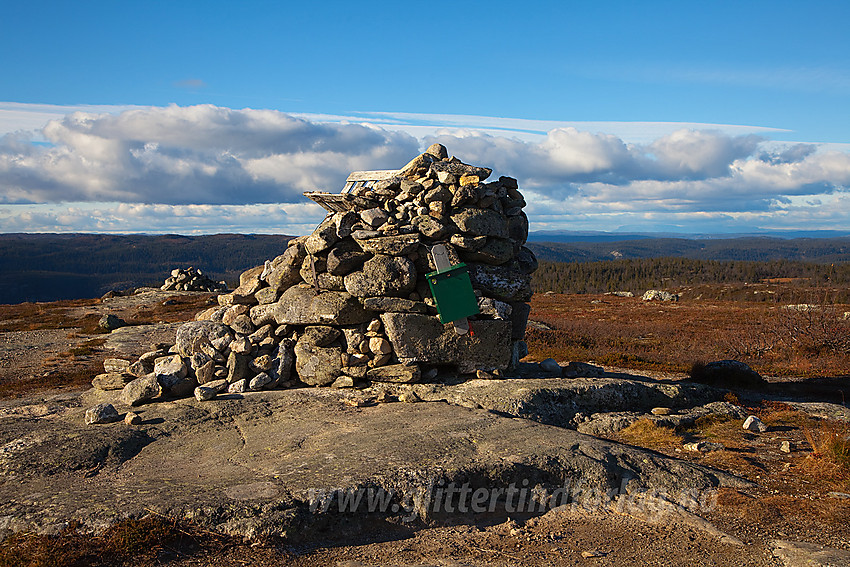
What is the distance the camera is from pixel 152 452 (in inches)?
366

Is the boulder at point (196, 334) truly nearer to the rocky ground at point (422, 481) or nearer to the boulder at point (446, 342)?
the rocky ground at point (422, 481)

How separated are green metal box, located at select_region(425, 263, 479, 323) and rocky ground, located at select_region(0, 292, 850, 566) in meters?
1.69

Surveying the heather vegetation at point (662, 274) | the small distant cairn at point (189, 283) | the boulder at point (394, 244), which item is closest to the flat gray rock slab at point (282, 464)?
the boulder at point (394, 244)

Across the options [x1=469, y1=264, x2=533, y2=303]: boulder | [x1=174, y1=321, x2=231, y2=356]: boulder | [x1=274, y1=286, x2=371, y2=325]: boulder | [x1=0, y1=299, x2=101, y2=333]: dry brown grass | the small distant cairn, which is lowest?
[x1=0, y1=299, x2=101, y2=333]: dry brown grass

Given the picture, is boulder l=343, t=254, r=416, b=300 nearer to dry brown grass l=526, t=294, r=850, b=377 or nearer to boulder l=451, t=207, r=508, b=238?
boulder l=451, t=207, r=508, b=238

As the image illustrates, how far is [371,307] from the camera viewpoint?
12.7m

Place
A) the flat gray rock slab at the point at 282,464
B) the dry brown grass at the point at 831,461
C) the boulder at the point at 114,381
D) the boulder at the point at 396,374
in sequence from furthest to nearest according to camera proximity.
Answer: the boulder at the point at 114,381
the boulder at the point at 396,374
the dry brown grass at the point at 831,461
the flat gray rock slab at the point at 282,464

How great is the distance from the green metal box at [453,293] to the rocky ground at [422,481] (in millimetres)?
1685

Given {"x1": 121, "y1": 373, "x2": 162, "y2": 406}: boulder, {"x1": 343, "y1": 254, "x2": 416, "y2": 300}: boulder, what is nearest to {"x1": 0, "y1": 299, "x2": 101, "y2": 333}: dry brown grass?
{"x1": 121, "y1": 373, "x2": 162, "y2": 406}: boulder

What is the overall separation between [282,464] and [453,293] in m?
5.72

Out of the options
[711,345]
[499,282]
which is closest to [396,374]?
[499,282]

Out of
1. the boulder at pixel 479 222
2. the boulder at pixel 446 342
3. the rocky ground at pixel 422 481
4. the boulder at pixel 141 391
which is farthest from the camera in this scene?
the boulder at pixel 479 222

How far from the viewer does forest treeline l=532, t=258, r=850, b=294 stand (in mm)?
115438

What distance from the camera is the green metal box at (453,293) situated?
41.4 feet
